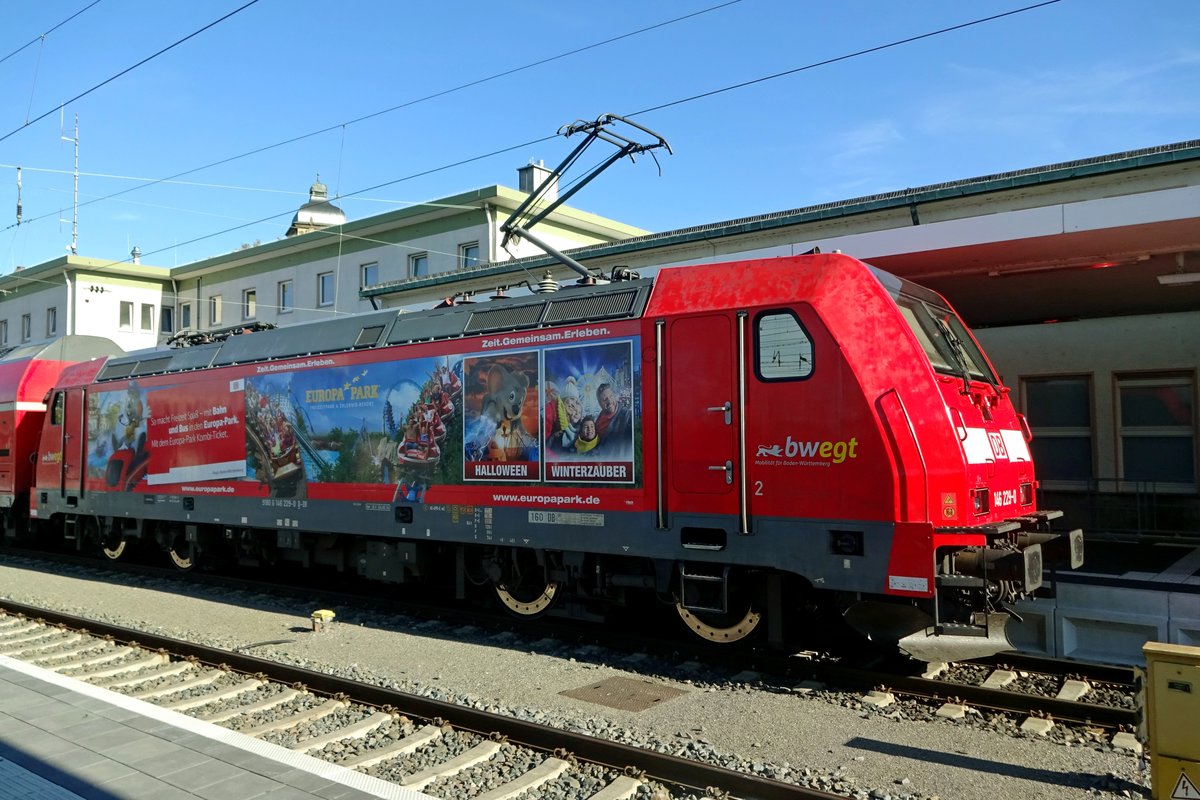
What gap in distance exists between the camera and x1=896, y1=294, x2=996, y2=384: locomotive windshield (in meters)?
7.56

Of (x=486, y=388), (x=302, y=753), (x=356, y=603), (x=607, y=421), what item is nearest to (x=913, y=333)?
(x=607, y=421)

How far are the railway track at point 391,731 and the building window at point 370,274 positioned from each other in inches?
828

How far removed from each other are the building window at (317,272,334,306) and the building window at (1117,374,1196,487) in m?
24.3

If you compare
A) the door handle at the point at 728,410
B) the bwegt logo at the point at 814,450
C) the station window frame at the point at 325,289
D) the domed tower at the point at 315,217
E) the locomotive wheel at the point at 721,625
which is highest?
the domed tower at the point at 315,217

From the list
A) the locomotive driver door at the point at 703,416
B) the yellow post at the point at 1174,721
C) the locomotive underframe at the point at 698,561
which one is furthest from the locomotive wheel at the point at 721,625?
the yellow post at the point at 1174,721

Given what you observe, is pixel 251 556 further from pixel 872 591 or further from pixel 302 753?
pixel 872 591

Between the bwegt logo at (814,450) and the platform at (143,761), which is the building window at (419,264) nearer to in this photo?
the bwegt logo at (814,450)

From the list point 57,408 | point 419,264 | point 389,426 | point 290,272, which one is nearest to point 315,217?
point 290,272

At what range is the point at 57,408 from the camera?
15875 millimetres

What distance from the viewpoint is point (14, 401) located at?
56.2ft

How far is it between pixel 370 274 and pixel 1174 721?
91.3 ft

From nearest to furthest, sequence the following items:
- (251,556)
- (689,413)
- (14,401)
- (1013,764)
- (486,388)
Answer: (1013,764)
(689,413)
(486,388)
(251,556)
(14,401)

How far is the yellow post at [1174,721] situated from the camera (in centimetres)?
418

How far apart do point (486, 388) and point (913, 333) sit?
14.1 feet
